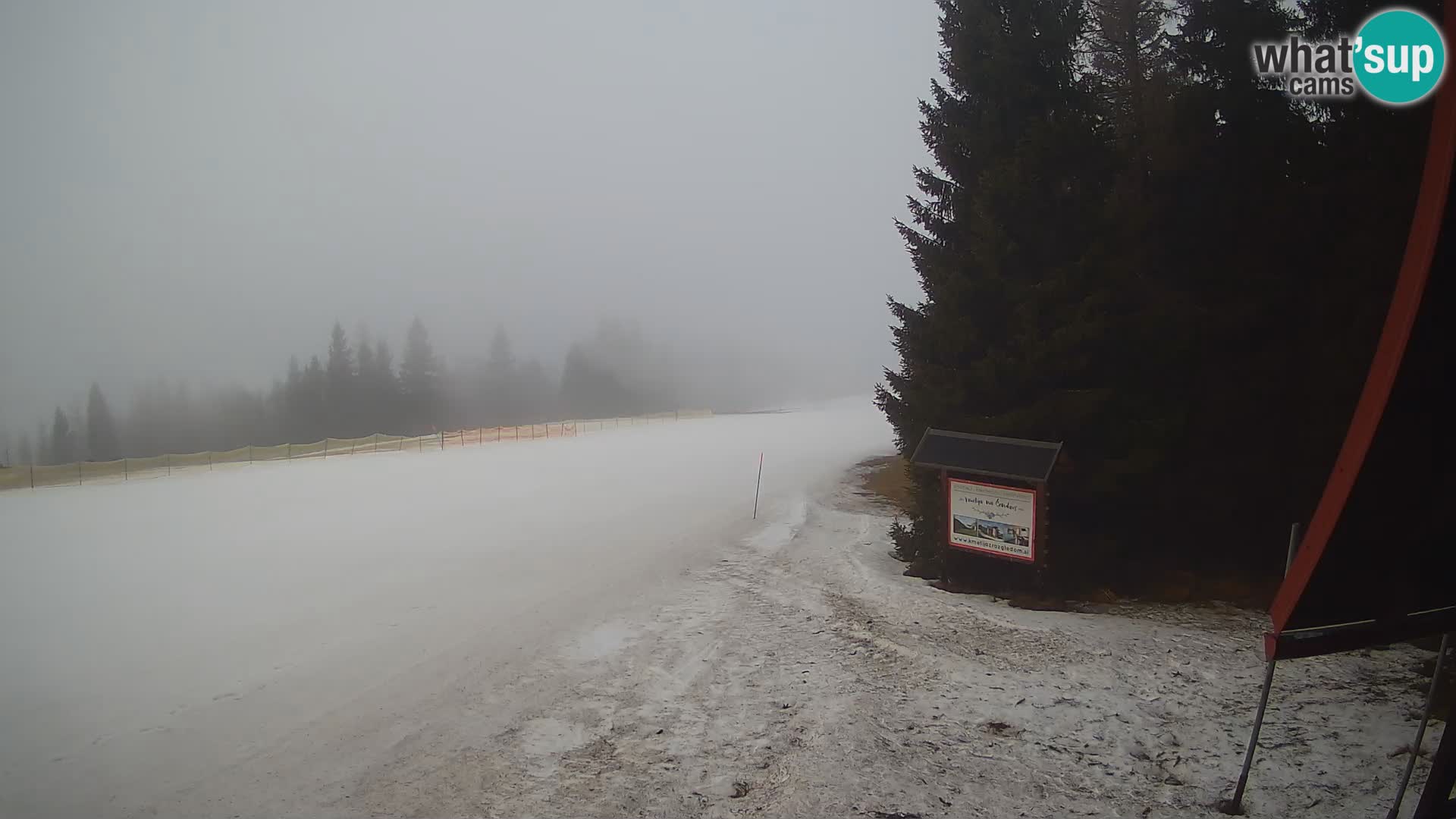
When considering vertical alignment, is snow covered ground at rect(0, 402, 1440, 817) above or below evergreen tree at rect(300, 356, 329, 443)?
below

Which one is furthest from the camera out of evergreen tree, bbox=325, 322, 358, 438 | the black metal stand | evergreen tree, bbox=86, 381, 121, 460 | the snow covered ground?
evergreen tree, bbox=325, 322, 358, 438

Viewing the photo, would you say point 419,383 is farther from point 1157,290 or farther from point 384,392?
point 1157,290

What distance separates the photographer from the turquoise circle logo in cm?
527

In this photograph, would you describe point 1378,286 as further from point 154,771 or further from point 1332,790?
point 154,771

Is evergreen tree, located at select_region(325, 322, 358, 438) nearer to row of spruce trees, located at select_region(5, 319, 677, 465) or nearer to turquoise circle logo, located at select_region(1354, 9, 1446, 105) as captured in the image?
row of spruce trees, located at select_region(5, 319, 677, 465)

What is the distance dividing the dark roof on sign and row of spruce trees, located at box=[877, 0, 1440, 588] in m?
0.26

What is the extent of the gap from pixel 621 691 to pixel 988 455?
5517 millimetres

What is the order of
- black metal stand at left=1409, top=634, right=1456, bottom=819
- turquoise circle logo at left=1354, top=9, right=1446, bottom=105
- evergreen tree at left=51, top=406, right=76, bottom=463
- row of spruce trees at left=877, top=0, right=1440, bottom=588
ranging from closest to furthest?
black metal stand at left=1409, top=634, right=1456, bottom=819
turquoise circle logo at left=1354, top=9, right=1446, bottom=105
row of spruce trees at left=877, top=0, right=1440, bottom=588
evergreen tree at left=51, top=406, right=76, bottom=463

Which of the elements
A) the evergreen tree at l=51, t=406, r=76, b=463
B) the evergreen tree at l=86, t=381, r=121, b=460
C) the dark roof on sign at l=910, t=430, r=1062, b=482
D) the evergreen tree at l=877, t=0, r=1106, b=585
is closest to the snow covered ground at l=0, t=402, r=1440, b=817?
the dark roof on sign at l=910, t=430, r=1062, b=482

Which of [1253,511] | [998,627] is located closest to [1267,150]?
[1253,511]

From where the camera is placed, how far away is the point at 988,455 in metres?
8.91

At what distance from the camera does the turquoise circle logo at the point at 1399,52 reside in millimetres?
5266

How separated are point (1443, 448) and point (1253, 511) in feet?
22.1

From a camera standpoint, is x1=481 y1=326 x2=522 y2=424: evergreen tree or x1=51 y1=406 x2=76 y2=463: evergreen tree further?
x1=481 y1=326 x2=522 y2=424: evergreen tree
